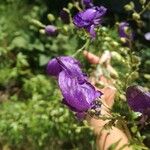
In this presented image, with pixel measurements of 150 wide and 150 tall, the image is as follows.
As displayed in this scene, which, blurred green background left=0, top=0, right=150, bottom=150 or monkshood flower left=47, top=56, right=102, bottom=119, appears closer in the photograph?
monkshood flower left=47, top=56, right=102, bottom=119

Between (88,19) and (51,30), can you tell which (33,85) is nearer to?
(51,30)

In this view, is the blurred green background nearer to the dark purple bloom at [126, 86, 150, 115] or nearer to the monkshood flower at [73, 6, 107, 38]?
the monkshood flower at [73, 6, 107, 38]

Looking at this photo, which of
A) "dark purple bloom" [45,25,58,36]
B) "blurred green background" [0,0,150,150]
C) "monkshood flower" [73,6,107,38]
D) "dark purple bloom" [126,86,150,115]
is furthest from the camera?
Answer: "blurred green background" [0,0,150,150]

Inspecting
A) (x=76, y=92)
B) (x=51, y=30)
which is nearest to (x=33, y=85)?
(x=51, y=30)

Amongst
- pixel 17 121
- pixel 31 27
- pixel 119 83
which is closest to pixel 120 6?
Result: pixel 31 27

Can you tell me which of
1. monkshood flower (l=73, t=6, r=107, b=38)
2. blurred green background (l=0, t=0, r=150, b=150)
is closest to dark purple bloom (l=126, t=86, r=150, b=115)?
monkshood flower (l=73, t=6, r=107, b=38)

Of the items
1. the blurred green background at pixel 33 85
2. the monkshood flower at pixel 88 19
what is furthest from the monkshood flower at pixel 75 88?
the blurred green background at pixel 33 85

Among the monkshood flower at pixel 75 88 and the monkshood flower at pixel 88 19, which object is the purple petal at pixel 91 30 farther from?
the monkshood flower at pixel 75 88
